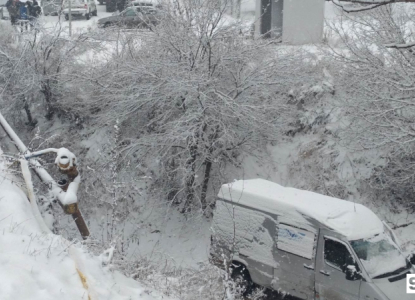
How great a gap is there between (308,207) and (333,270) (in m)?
1.06

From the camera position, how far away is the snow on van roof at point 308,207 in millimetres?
7664

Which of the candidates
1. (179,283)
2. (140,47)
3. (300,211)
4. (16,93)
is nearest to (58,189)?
(179,283)

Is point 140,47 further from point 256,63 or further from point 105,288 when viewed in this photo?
point 105,288

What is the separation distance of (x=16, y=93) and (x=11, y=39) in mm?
2182

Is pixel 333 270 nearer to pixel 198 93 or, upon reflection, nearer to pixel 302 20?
pixel 198 93

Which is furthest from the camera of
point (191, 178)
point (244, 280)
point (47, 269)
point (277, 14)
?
point (277, 14)

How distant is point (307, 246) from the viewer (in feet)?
25.6

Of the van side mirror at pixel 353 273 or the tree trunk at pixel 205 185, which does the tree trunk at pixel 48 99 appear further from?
the van side mirror at pixel 353 273

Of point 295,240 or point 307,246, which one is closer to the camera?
point 307,246

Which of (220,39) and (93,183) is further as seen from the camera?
(93,183)

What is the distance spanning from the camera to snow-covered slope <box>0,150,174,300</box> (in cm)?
466

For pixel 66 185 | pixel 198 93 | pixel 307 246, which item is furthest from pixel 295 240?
pixel 198 93

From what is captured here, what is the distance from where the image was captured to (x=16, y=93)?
52.9 feet

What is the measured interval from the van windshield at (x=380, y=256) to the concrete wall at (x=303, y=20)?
38.1ft
